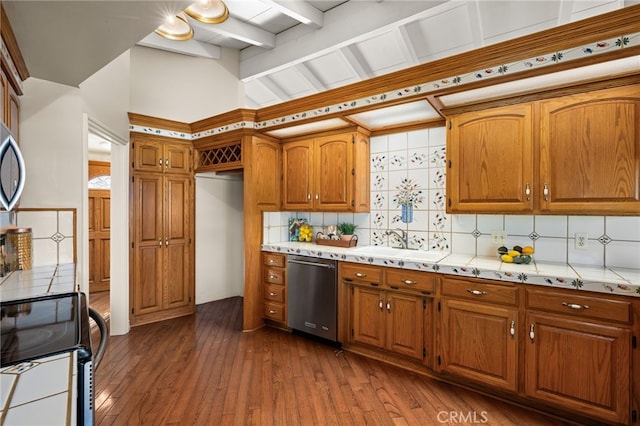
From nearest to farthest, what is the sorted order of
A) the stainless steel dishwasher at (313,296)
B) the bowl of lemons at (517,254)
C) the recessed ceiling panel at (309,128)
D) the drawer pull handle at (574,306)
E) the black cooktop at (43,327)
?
the black cooktop at (43,327), the drawer pull handle at (574,306), the bowl of lemons at (517,254), the stainless steel dishwasher at (313,296), the recessed ceiling panel at (309,128)

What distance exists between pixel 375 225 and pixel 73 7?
2829 millimetres

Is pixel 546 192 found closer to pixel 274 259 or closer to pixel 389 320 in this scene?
pixel 389 320

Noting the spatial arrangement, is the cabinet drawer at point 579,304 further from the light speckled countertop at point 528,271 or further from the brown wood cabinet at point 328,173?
the brown wood cabinet at point 328,173

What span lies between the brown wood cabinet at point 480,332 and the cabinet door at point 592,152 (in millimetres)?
743

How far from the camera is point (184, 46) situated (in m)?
4.05

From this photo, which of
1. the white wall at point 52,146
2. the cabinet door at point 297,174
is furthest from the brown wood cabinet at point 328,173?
the white wall at point 52,146

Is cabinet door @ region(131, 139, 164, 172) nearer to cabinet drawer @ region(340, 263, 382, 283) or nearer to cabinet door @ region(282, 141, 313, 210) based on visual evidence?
cabinet door @ region(282, 141, 313, 210)

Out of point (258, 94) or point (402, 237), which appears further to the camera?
point (258, 94)

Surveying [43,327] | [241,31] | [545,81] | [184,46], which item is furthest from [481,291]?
[184,46]

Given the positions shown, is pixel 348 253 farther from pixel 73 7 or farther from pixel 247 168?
pixel 73 7

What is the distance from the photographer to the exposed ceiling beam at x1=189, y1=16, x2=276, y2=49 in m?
3.66

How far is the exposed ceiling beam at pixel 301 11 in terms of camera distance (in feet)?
10.3

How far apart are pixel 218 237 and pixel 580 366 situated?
158 inches

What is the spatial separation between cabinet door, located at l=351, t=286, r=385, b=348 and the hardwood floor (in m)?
0.19
